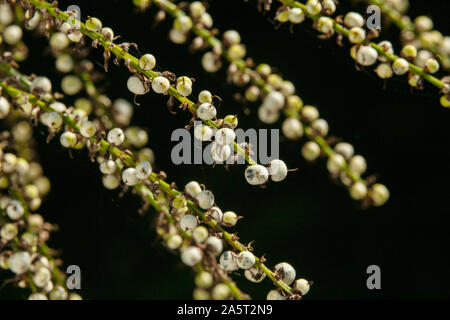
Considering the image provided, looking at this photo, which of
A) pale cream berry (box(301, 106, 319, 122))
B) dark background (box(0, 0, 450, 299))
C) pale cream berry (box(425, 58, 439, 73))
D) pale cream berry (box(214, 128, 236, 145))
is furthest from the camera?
dark background (box(0, 0, 450, 299))

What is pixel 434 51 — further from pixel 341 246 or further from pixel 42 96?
pixel 42 96

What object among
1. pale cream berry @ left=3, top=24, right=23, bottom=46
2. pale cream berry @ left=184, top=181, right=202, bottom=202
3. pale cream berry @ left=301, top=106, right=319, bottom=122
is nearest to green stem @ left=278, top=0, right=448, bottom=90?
pale cream berry @ left=301, top=106, right=319, bottom=122

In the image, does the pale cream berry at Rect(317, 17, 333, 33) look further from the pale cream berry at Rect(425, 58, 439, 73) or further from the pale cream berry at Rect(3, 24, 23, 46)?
the pale cream berry at Rect(3, 24, 23, 46)

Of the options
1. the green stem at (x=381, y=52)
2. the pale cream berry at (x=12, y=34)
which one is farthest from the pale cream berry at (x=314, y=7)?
the pale cream berry at (x=12, y=34)

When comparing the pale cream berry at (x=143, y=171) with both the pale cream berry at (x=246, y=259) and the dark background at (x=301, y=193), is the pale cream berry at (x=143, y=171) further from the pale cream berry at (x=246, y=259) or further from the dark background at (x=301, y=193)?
the dark background at (x=301, y=193)

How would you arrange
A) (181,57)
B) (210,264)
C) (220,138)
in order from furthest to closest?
1. (181,57)
2. (210,264)
3. (220,138)

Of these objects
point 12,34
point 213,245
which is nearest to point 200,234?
point 213,245

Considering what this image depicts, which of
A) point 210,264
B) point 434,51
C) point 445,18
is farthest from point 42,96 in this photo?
point 445,18

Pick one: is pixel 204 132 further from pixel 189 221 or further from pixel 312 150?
pixel 312 150
